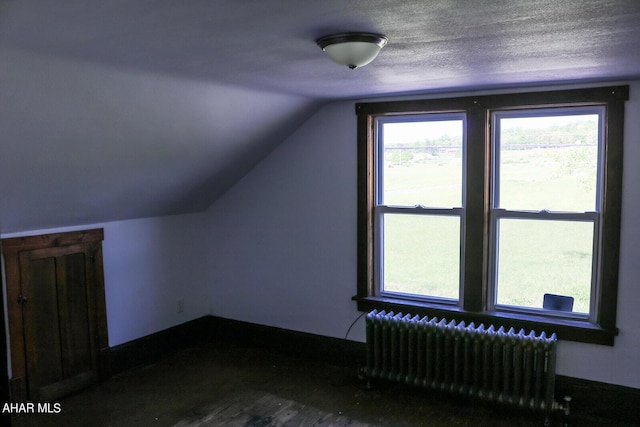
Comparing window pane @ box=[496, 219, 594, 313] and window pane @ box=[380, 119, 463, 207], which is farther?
window pane @ box=[380, 119, 463, 207]

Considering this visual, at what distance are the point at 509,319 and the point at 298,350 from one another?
1851mm

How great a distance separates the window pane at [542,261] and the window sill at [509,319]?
15 cm

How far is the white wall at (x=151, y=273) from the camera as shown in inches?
165

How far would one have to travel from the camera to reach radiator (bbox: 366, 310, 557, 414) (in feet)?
11.0

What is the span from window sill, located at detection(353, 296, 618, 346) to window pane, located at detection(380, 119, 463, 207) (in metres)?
0.80

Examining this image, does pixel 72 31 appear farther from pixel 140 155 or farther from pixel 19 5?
pixel 140 155

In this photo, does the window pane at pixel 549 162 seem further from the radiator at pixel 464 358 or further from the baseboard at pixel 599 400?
the baseboard at pixel 599 400

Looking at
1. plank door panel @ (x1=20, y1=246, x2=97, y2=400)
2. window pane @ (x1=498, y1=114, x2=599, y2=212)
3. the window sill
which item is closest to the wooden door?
plank door panel @ (x1=20, y1=246, x2=97, y2=400)

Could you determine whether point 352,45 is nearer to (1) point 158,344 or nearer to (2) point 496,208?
(2) point 496,208

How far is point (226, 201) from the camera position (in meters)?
4.90

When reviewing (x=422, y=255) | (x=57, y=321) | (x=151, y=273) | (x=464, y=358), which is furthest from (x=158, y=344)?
(x=464, y=358)

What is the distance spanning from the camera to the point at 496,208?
3.79 metres
